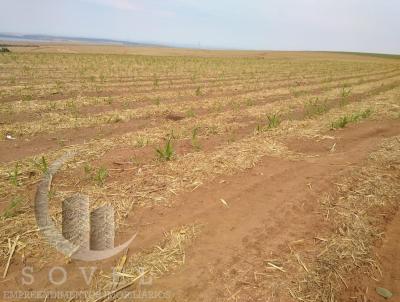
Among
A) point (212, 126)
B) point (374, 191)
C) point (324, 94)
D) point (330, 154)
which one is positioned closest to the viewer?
point (374, 191)

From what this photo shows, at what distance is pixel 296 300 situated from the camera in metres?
3.04

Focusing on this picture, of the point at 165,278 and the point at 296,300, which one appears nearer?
the point at 296,300

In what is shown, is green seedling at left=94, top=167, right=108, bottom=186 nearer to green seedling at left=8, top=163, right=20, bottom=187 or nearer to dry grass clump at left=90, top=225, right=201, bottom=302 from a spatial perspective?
green seedling at left=8, top=163, right=20, bottom=187

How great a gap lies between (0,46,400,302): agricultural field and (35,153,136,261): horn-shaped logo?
0.34ft

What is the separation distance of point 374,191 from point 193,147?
366 centimetres

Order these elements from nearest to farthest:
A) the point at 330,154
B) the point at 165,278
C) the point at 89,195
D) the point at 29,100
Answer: the point at 165,278, the point at 89,195, the point at 330,154, the point at 29,100

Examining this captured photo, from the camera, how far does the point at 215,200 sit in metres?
4.79

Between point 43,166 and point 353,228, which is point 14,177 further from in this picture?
point 353,228

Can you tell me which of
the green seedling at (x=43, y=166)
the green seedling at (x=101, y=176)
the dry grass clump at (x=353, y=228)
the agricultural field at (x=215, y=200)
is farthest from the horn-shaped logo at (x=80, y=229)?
the dry grass clump at (x=353, y=228)

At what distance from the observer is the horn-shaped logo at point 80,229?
3.62 m

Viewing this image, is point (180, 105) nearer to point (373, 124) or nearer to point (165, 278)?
point (373, 124)

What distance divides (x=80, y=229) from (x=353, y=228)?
11.9 ft

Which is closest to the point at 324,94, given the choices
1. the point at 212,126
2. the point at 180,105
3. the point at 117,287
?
the point at 180,105

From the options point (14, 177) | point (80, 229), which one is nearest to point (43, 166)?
point (14, 177)
